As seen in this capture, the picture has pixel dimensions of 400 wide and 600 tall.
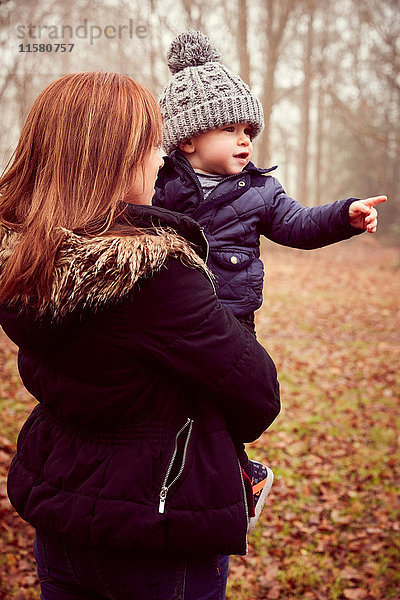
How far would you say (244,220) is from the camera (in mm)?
2141

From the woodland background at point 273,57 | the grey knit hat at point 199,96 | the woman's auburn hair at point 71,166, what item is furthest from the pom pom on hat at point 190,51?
the woodland background at point 273,57

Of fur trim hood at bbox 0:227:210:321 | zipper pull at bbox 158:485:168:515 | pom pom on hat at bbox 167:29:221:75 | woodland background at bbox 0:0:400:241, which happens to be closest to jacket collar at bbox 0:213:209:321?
fur trim hood at bbox 0:227:210:321

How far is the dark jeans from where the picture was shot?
65.4 inches

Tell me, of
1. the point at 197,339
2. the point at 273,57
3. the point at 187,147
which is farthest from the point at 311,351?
the point at 273,57

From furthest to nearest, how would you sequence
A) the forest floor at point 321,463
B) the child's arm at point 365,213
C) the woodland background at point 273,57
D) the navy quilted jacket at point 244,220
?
the woodland background at point 273,57 → the forest floor at point 321,463 → the navy quilted jacket at point 244,220 → the child's arm at point 365,213

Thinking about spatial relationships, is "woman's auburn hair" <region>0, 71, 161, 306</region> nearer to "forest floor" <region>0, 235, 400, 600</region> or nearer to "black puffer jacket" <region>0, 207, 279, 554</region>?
"black puffer jacket" <region>0, 207, 279, 554</region>

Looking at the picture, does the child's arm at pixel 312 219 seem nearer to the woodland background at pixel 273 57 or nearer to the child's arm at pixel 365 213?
the child's arm at pixel 365 213

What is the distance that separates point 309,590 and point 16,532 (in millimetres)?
2367

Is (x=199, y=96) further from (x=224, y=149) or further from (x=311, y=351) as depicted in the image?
(x=311, y=351)

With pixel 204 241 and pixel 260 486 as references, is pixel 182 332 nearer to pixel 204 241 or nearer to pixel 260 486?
pixel 204 241

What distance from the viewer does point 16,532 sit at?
454cm

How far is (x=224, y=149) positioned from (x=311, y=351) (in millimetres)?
7628

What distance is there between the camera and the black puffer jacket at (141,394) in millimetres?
1484

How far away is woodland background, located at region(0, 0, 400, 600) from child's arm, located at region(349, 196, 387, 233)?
4.02 ft
